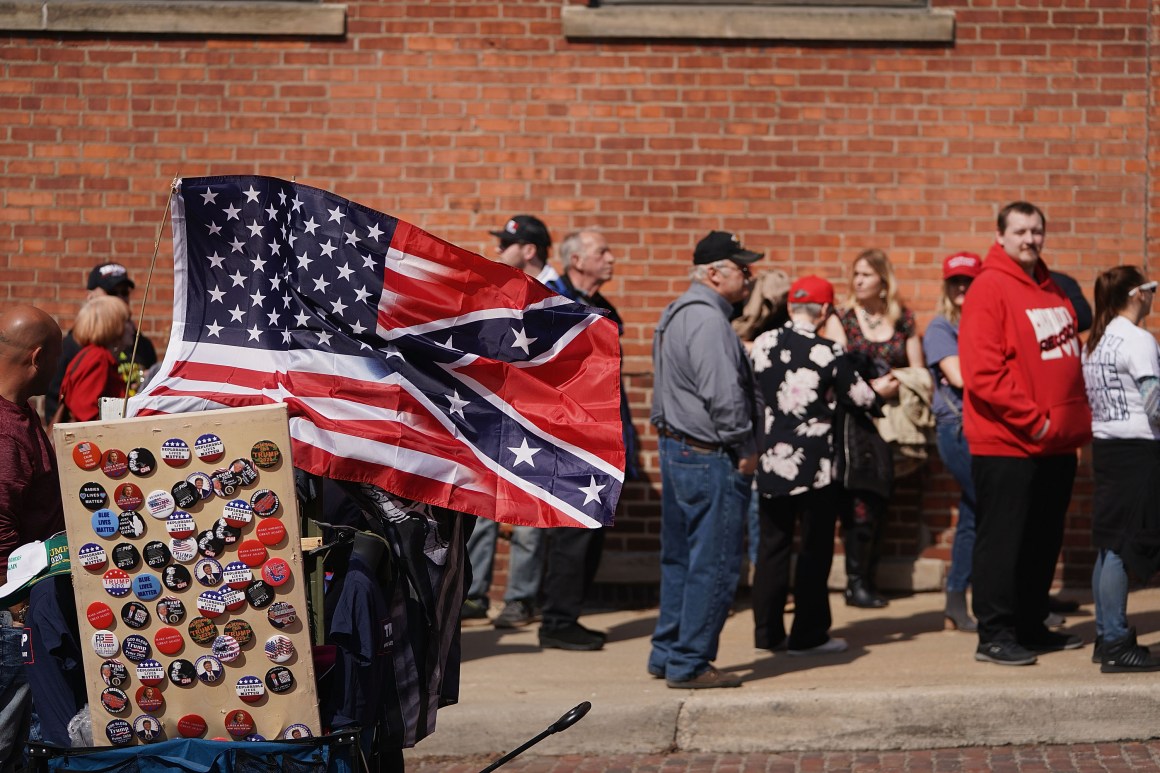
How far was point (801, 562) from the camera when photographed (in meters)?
7.25

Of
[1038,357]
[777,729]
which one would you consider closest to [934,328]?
[1038,357]

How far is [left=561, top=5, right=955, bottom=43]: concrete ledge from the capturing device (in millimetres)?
8578

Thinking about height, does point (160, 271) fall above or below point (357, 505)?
above

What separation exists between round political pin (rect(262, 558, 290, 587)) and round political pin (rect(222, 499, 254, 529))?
12 centimetres

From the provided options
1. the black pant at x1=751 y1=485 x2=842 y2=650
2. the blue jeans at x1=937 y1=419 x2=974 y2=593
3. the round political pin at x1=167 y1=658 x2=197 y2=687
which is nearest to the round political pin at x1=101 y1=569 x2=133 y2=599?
the round political pin at x1=167 y1=658 x2=197 y2=687

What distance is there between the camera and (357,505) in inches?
161

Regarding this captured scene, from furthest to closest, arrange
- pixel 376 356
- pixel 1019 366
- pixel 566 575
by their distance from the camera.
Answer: pixel 566 575 → pixel 1019 366 → pixel 376 356

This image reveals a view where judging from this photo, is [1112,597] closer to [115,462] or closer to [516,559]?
[516,559]

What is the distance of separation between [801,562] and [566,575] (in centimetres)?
123

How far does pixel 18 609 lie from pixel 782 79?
233 inches

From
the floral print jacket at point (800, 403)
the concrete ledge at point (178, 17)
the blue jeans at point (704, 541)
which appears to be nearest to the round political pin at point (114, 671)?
the blue jeans at point (704, 541)

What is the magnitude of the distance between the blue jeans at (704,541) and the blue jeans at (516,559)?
1598mm

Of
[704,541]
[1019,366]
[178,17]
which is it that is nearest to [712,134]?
[1019,366]

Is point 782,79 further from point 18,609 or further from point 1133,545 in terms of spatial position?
point 18,609
